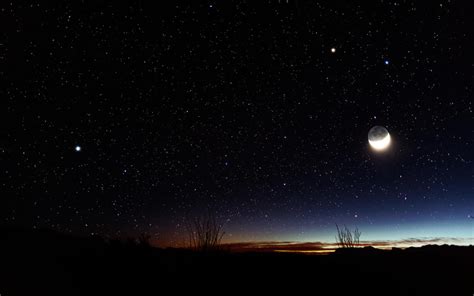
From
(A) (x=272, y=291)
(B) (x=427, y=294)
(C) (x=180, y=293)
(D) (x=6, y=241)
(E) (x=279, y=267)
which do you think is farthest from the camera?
(D) (x=6, y=241)

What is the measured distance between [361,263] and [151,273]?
358 centimetres

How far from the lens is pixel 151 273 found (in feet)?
14.0

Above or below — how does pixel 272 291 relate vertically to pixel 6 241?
below

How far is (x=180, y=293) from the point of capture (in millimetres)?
3770

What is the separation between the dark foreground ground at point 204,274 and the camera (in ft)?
13.3

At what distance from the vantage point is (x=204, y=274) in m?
4.32

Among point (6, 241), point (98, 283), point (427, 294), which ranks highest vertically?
point (6, 241)

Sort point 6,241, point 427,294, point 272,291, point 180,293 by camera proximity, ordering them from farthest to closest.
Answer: point 6,241 < point 427,294 < point 272,291 < point 180,293

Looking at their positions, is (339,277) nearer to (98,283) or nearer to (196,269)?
(196,269)

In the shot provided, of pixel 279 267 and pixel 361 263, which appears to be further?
pixel 361 263

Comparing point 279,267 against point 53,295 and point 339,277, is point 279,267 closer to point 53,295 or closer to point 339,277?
point 339,277

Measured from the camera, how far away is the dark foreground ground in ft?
13.3

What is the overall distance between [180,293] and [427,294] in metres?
3.51

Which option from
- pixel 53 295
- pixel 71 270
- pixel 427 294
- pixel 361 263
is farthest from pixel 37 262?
pixel 427 294
